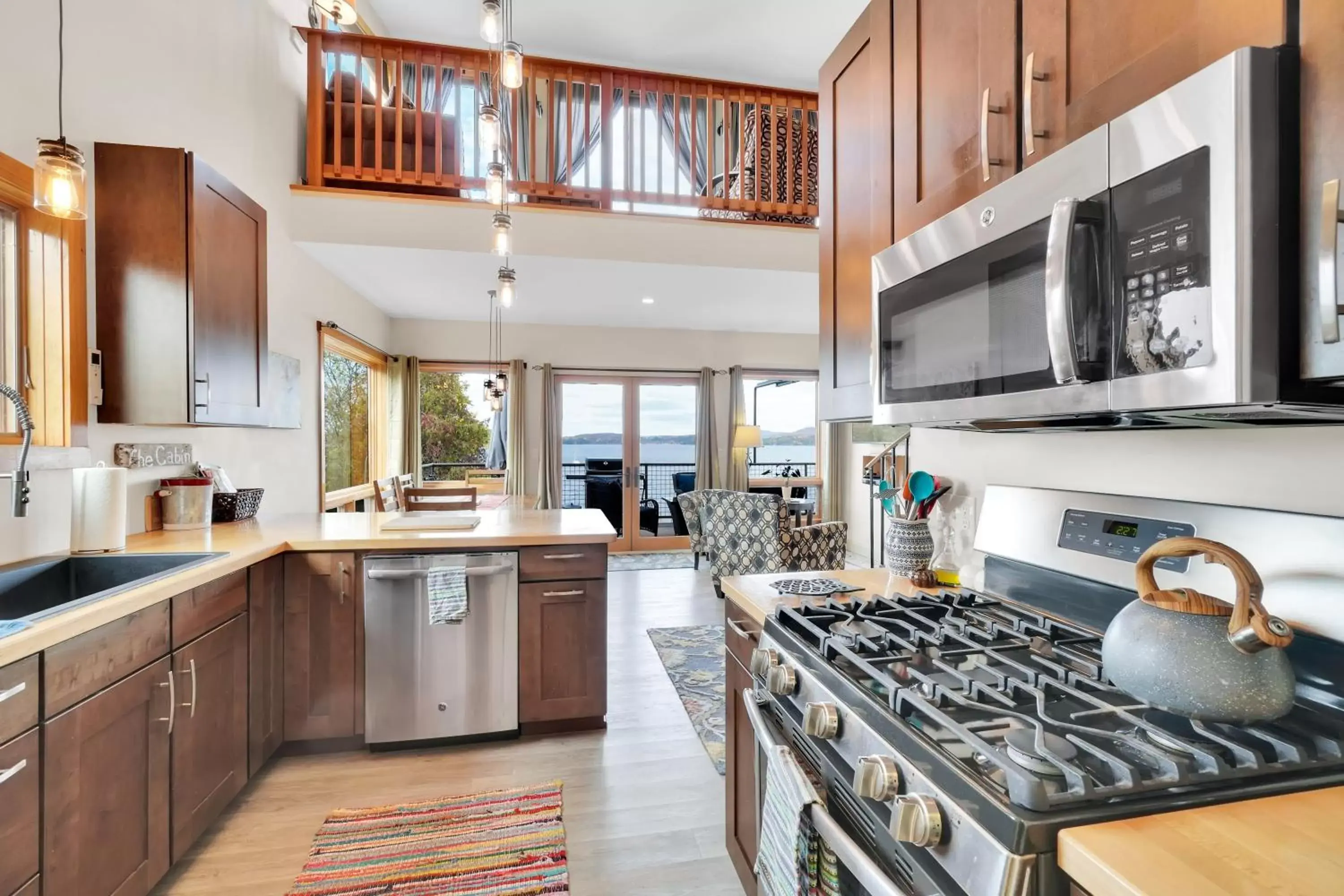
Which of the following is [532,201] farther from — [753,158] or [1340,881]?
[1340,881]

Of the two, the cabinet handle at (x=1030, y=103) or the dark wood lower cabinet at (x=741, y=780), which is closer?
the cabinet handle at (x=1030, y=103)

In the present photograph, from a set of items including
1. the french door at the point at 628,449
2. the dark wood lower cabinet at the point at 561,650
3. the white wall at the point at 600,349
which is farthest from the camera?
the french door at the point at 628,449

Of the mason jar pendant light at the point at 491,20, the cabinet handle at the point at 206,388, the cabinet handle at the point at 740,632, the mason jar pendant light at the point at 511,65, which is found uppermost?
the mason jar pendant light at the point at 491,20

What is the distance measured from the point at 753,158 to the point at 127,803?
445cm

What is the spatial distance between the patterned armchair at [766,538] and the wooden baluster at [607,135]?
2.24m

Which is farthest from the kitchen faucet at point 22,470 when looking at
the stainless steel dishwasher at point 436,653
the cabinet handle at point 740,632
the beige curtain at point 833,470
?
the beige curtain at point 833,470

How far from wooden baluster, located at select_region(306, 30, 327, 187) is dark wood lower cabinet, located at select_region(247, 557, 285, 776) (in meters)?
2.59

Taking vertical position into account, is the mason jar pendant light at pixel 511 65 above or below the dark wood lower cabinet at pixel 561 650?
above

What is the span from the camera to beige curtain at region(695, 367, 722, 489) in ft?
21.9

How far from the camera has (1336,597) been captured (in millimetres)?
806

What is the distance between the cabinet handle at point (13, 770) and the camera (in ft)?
3.62

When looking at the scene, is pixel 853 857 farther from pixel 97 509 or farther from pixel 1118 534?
pixel 97 509

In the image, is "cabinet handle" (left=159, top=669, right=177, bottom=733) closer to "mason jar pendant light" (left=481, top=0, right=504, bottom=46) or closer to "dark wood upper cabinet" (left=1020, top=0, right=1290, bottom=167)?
"mason jar pendant light" (left=481, top=0, right=504, bottom=46)

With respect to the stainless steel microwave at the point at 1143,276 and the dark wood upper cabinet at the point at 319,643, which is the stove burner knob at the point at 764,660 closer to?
the stainless steel microwave at the point at 1143,276
